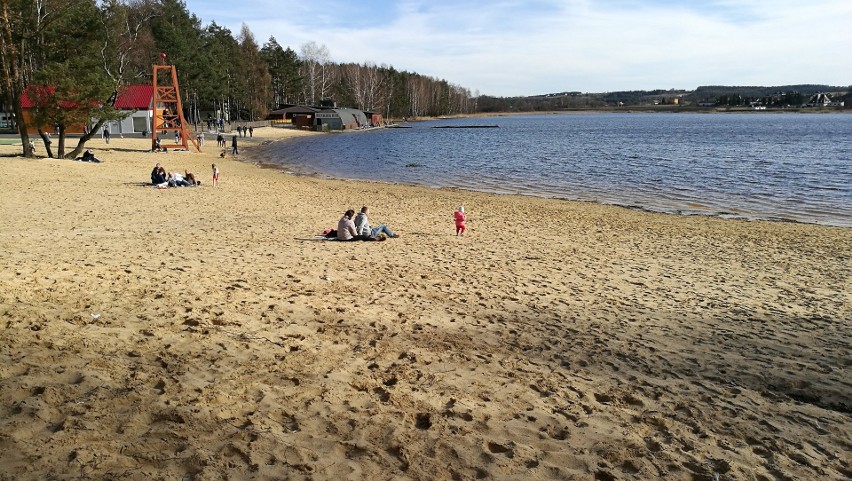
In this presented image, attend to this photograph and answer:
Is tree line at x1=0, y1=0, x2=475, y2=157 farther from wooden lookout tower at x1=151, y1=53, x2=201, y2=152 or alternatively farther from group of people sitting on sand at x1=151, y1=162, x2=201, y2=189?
group of people sitting on sand at x1=151, y1=162, x2=201, y2=189

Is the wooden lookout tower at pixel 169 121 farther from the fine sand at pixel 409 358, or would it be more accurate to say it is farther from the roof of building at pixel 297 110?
the roof of building at pixel 297 110

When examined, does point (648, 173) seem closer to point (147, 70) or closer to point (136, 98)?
point (136, 98)

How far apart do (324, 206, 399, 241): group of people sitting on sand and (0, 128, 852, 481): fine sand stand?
1.68ft

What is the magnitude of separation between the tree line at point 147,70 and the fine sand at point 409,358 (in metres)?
17.3

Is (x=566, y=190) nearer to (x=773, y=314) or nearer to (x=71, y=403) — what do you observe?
(x=773, y=314)

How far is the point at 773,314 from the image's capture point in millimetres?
9398

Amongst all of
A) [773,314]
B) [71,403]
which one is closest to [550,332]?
[773,314]

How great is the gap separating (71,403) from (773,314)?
1015cm

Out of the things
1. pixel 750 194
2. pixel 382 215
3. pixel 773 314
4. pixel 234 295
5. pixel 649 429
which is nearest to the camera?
pixel 649 429

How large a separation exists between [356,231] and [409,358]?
7.66 m

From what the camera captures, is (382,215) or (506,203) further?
(506,203)

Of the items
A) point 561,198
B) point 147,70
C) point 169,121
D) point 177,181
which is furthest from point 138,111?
point 561,198

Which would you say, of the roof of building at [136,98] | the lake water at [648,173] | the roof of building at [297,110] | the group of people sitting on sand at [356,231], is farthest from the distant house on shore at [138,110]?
the roof of building at [297,110]

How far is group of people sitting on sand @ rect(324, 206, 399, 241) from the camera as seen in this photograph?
13977 millimetres
